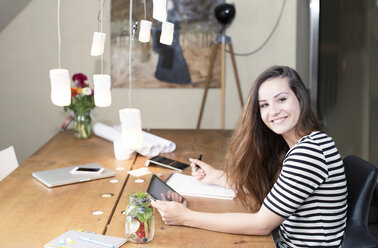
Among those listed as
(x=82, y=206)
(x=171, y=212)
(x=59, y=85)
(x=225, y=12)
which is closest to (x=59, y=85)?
(x=59, y=85)

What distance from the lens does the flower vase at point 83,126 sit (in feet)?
9.38

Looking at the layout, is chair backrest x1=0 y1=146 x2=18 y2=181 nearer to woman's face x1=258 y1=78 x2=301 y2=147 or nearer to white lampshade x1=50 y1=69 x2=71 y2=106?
white lampshade x1=50 y1=69 x2=71 y2=106

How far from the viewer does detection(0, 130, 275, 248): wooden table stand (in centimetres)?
143

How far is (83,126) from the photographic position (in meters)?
2.90

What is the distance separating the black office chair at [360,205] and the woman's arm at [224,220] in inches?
12.4

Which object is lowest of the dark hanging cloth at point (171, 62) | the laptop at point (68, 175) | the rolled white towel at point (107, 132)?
the laptop at point (68, 175)

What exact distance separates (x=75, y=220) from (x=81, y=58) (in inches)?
112

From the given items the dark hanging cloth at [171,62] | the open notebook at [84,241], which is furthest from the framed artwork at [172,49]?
the open notebook at [84,241]

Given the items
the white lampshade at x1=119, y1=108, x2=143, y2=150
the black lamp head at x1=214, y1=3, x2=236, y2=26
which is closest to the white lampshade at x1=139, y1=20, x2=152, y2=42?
the white lampshade at x1=119, y1=108, x2=143, y2=150

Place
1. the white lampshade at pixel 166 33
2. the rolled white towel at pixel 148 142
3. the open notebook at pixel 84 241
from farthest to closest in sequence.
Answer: the rolled white towel at pixel 148 142 < the white lampshade at pixel 166 33 < the open notebook at pixel 84 241

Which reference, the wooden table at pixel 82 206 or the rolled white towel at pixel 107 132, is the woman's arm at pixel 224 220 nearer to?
the wooden table at pixel 82 206

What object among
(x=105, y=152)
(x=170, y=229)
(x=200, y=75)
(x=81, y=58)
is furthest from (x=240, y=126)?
(x=81, y=58)

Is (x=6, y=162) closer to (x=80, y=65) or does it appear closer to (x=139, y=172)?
(x=139, y=172)

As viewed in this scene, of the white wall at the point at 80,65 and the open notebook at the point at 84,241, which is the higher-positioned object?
the white wall at the point at 80,65
